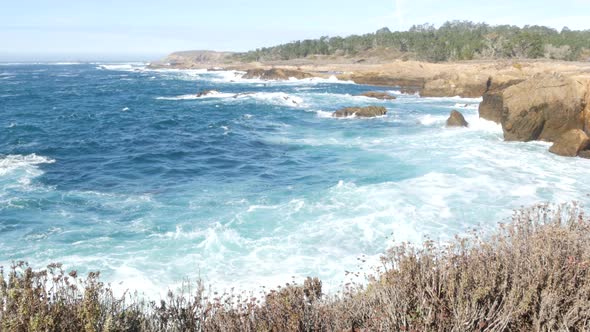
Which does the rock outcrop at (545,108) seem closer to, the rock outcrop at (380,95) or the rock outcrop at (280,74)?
the rock outcrop at (380,95)

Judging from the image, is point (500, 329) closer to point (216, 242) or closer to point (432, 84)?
point (216, 242)

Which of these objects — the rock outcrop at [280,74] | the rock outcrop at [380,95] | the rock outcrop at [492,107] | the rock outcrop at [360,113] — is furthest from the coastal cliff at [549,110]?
the rock outcrop at [280,74]

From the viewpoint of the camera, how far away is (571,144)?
72.2 ft

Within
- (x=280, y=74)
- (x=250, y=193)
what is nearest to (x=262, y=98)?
(x=280, y=74)

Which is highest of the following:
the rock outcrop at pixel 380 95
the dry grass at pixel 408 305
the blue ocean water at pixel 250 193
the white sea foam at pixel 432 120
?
the rock outcrop at pixel 380 95

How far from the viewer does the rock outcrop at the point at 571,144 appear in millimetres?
21812

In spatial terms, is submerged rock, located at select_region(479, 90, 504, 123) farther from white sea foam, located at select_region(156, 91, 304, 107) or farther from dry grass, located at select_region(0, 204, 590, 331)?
dry grass, located at select_region(0, 204, 590, 331)

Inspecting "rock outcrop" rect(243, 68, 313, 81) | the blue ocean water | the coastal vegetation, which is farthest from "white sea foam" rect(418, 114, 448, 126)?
the coastal vegetation

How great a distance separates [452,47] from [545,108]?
91035 mm

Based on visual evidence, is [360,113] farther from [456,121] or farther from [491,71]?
[491,71]

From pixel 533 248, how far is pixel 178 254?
27.9 feet

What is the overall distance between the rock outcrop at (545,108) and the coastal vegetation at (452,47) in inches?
2963

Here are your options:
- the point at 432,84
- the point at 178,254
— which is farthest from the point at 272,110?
the point at 178,254

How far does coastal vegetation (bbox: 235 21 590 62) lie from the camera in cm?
9225
